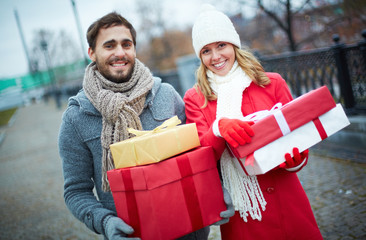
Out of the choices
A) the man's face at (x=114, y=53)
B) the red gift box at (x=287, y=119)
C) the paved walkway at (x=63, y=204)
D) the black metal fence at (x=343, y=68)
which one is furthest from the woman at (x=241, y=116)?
the black metal fence at (x=343, y=68)

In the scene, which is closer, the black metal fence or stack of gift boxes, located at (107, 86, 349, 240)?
stack of gift boxes, located at (107, 86, 349, 240)

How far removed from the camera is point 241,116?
1.91 m

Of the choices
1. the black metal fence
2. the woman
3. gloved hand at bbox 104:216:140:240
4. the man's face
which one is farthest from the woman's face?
the black metal fence

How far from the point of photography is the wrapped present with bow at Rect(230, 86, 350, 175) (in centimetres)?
154

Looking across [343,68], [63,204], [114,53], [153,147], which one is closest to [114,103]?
[114,53]

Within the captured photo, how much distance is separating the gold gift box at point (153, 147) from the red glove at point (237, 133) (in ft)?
0.72

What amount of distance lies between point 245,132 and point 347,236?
87.6 inches

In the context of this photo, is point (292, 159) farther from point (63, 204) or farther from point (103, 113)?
point (63, 204)

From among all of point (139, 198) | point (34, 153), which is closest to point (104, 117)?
point (139, 198)

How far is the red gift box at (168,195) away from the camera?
57.7 inches

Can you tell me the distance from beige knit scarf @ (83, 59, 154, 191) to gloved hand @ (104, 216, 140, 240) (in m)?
0.32

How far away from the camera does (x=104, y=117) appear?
1890 mm

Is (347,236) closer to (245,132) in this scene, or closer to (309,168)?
(309,168)

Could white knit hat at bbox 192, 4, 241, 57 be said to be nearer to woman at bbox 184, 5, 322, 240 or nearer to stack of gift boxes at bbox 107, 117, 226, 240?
woman at bbox 184, 5, 322, 240
